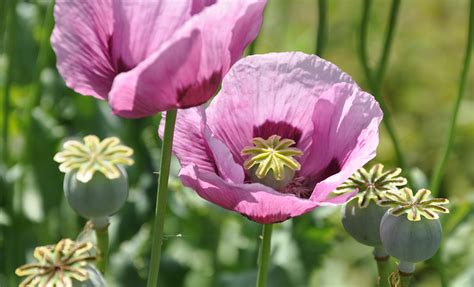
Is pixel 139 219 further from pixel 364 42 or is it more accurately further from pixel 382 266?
pixel 382 266

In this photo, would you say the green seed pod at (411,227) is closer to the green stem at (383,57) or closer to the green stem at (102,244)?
the green stem at (102,244)

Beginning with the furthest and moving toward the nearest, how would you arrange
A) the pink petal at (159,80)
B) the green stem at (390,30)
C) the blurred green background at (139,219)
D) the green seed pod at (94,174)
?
the blurred green background at (139,219), the green stem at (390,30), the green seed pod at (94,174), the pink petal at (159,80)

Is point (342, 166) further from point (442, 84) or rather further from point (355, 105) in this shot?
point (442, 84)

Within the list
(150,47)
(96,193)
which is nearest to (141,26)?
(150,47)

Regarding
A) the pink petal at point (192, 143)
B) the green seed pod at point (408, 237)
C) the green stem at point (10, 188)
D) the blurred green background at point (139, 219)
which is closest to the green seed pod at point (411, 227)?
the green seed pod at point (408, 237)

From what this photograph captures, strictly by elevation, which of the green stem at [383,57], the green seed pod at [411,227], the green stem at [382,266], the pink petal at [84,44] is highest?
the pink petal at [84,44]

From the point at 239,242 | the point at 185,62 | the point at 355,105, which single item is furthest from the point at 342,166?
the point at 239,242
